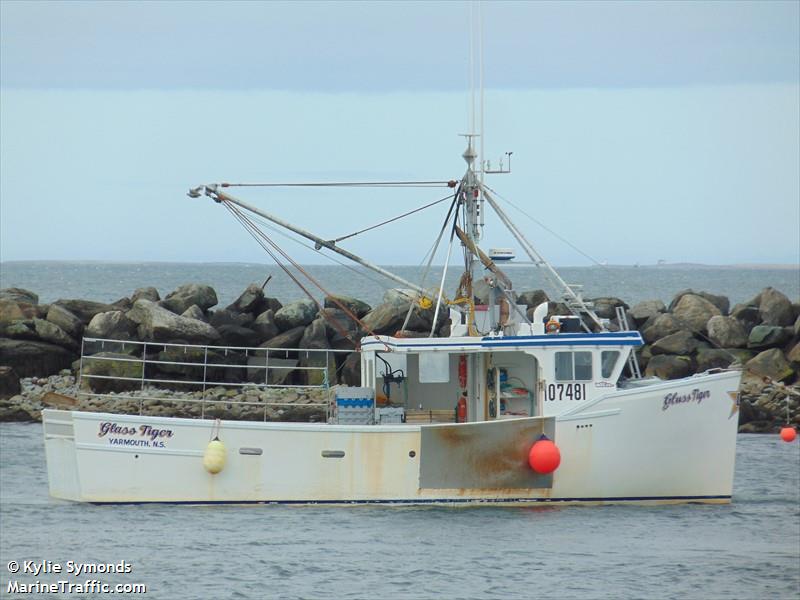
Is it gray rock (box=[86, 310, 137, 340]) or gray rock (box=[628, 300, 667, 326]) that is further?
gray rock (box=[628, 300, 667, 326])

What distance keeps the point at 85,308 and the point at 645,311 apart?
15.2 m

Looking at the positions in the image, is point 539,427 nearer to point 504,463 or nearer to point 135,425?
point 504,463

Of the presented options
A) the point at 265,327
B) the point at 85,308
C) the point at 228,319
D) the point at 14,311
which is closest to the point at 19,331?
the point at 14,311

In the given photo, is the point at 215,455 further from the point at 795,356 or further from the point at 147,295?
the point at 147,295

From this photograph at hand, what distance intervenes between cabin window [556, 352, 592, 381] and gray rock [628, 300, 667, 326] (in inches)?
701

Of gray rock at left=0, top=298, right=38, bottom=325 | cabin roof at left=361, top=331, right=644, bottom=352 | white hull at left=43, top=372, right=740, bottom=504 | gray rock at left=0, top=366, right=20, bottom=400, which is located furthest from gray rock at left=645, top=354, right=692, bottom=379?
gray rock at left=0, top=298, right=38, bottom=325

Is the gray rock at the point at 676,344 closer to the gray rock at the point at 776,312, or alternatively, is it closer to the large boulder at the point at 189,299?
the gray rock at the point at 776,312

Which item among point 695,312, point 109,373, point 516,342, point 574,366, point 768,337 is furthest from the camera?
point 695,312

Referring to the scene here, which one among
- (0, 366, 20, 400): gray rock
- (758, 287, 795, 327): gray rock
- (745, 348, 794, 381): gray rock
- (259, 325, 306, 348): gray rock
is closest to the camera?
(0, 366, 20, 400): gray rock

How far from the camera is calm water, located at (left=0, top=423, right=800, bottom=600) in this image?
1783 centimetres

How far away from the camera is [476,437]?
20.6 metres

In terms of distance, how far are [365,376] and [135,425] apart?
3.63 meters

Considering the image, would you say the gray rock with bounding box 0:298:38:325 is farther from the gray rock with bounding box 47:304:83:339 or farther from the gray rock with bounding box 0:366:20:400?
the gray rock with bounding box 0:366:20:400

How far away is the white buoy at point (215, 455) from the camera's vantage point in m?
20.6
